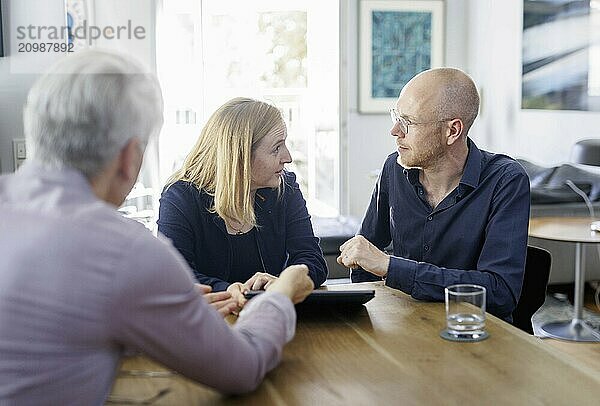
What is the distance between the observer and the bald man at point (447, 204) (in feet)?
6.39

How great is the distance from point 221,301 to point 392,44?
17.8ft

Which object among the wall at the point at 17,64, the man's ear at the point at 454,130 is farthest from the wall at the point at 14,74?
the man's ear at the point at 454,130

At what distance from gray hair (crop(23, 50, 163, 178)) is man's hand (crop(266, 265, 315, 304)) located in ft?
1.38

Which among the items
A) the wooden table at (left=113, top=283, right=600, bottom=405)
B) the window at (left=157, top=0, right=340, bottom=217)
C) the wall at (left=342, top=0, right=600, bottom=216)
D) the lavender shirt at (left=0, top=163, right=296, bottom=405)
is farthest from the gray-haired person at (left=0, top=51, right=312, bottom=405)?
the window at (left=157, top=0, right=340, bottom=217)

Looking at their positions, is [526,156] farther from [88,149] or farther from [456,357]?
[88,149]

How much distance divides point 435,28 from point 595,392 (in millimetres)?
6040

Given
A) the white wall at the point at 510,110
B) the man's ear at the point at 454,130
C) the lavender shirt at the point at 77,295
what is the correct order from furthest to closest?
1. the white wall at the point at 510,110
2. the man's ear at the point at 454,130
3. the lavender shirt at the point at 77,295

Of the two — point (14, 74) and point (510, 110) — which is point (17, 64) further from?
point (510, 110)

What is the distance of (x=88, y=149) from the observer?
102cm

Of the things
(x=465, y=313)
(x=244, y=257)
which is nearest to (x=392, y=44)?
(x=244, y=257)

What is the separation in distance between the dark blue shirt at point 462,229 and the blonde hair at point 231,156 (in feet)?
1.41

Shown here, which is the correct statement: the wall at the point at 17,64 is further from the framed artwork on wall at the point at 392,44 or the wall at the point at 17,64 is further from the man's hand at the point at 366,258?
the framed artwork on wall at the point at 392,44

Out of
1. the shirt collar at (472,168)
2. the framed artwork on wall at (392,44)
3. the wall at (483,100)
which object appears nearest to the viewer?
the shirt collar at (472,168)

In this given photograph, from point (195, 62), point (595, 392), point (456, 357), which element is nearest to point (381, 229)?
point (456, 357)
